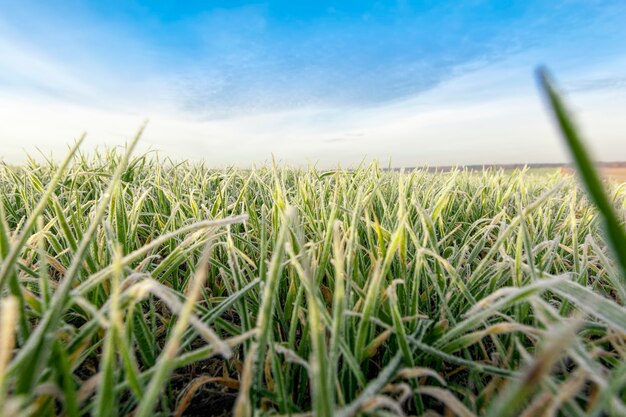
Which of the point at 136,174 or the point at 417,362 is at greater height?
the point at 136,174

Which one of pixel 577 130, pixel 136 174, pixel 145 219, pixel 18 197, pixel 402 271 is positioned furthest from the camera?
pixel 136 174

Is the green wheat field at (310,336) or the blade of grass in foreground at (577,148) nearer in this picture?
the blade of grass in foreground at (577,148)

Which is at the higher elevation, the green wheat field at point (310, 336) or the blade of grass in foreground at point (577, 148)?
the blade of grass in foreground at point (577, 148)

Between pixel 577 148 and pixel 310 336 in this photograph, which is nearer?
pixel 577 148

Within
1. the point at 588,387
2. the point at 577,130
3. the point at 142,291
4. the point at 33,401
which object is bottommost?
the point at 588,387

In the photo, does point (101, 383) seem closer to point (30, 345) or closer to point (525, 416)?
point (30, 345)

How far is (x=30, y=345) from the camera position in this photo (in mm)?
348

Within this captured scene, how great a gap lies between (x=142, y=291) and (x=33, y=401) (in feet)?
0.54

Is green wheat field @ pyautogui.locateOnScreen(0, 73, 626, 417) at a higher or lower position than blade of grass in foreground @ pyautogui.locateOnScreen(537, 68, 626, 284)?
lower

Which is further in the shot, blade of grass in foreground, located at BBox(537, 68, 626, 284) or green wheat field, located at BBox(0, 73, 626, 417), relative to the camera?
green wheat field, located at BBox(0, 73, 626, 417)

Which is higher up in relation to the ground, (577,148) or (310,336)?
(577,148)

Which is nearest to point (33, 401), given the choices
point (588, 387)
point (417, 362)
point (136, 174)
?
point (417, 362)

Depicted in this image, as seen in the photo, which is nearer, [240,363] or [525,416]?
[525,416]

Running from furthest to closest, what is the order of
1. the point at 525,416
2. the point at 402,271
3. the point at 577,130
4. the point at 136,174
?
the point at 136,174 → the point at 402,271 → the point at 525,416 → the point at 577,130
